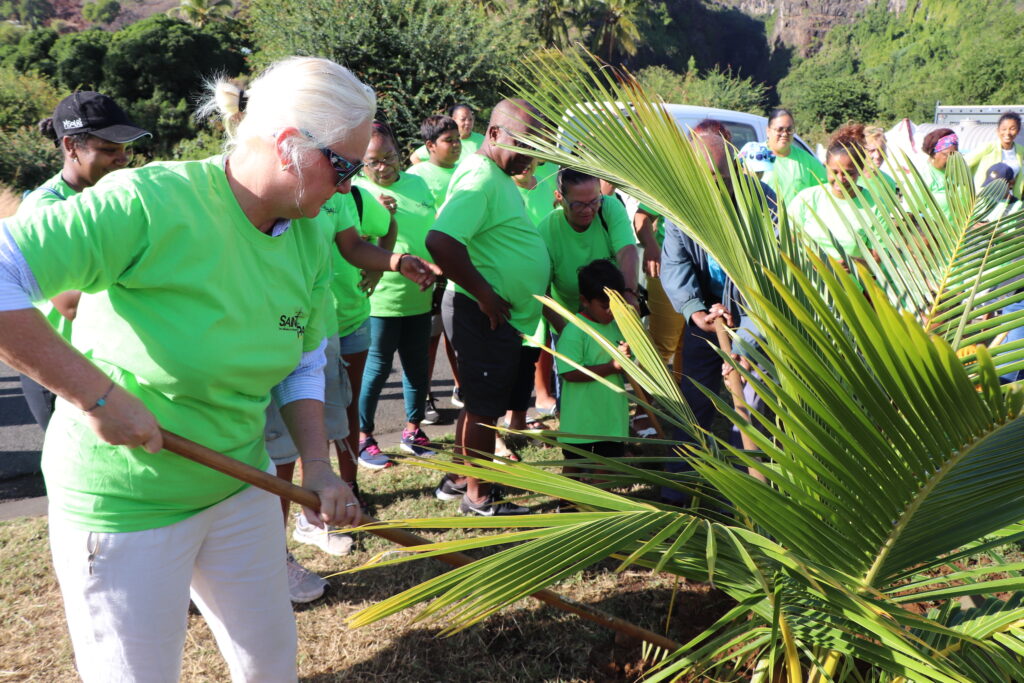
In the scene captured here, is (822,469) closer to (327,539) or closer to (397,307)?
(327,539)

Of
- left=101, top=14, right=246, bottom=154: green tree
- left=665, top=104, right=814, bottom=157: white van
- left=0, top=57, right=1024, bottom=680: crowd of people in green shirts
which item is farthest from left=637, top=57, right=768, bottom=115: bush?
left=0, top=57, right=1024, bottom=680: crowd of people in green shirts

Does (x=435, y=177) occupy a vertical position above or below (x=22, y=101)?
above

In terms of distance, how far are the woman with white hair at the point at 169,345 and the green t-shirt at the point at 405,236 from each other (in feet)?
7.86

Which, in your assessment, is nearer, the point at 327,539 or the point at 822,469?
the point at 822,469

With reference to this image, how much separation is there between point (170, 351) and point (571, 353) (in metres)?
2.25

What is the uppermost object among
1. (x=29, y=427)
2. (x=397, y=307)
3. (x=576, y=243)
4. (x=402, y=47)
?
(x=576, y=243)

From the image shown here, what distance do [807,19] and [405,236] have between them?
101536 millimetres

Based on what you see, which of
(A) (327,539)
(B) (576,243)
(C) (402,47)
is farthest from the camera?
(C) (402,47)

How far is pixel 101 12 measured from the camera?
73188 millimetres

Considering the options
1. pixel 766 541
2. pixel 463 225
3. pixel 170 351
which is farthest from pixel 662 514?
pixel 463 225

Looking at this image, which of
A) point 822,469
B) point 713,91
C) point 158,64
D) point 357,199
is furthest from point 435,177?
point 713,91

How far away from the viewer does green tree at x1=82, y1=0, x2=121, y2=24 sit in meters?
72.9

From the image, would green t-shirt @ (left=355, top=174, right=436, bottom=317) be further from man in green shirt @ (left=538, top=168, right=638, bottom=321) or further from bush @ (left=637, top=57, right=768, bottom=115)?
bush @ (left=637, top=57, right=768, bottom=115)

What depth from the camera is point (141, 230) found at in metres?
1.47
